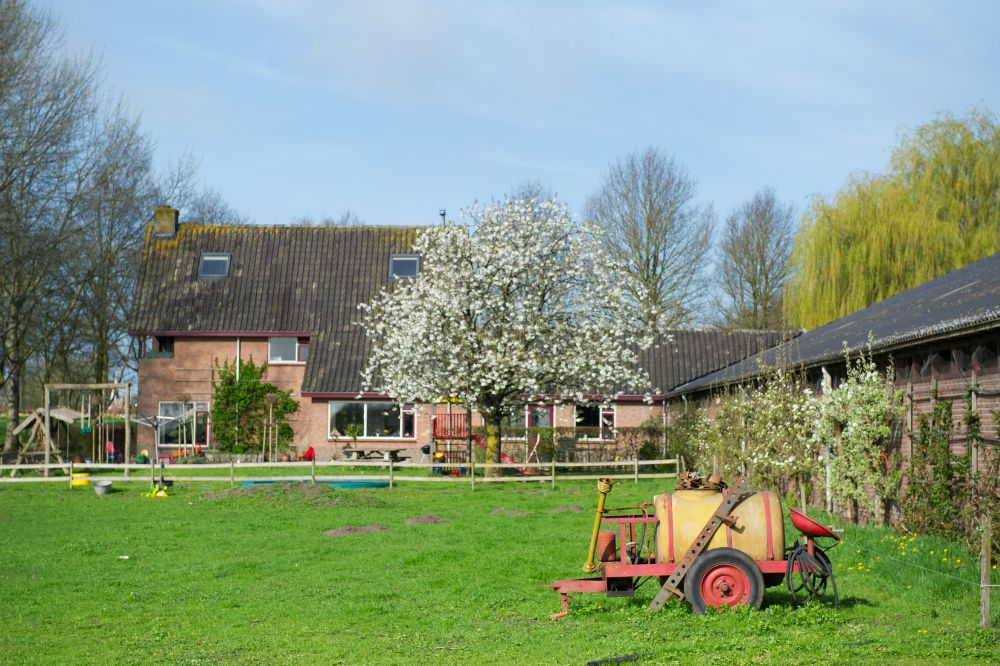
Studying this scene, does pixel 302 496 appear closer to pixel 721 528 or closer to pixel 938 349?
pixel 938 349

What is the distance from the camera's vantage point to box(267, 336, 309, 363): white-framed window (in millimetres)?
43500

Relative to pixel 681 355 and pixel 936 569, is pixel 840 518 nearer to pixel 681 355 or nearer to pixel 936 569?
pixel 936 569

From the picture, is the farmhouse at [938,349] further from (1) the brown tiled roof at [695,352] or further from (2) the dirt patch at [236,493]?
(1) the brown tiled roof at [695,352]

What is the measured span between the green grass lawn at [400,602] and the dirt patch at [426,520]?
138 mm

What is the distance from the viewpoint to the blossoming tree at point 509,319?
101 feet

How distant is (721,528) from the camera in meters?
10.9

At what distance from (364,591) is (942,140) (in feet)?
93.9

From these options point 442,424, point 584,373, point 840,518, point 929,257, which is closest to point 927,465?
point 840,518

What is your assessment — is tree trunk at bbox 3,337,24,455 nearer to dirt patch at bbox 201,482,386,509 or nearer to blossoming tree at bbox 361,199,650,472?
blossoming tree at bbox 361,199,650,472

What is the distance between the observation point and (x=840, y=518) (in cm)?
1830

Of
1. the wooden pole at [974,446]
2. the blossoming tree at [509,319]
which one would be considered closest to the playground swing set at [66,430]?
the blossoming tree at [509,319]

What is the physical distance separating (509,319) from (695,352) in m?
13.3

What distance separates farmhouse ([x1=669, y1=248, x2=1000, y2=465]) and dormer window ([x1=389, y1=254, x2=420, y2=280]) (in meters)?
24.4

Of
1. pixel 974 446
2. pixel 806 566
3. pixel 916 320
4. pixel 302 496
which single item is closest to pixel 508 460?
pixel 302 496
